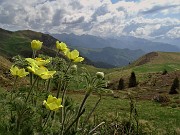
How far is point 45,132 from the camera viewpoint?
3707 millimetres

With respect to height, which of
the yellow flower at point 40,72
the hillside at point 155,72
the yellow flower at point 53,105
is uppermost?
the yellow flower at point 40,72

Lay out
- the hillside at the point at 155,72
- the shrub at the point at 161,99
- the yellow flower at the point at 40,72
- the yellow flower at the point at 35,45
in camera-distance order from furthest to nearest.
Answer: the hillside at the point at 155,72 < the shrub at the point at 161,99 < the yellow flower at the point at 35,45 < the yellow flower at the point at 40,72

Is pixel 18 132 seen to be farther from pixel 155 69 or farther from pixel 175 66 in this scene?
pixel 175 66

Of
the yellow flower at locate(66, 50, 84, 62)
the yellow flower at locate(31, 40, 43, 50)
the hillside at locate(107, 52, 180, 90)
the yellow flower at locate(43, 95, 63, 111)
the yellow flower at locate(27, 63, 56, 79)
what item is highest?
the yellow flower at locate(31, 40, 43, 50)

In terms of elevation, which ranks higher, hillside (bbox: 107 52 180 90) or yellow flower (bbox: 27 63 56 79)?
yellow flower (bbox: 27 63 56 79)

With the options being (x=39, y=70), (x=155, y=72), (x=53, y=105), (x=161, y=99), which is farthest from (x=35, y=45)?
(x=155, y=72)

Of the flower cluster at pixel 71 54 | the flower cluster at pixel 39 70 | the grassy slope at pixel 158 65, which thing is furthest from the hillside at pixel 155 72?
the flower cluster at pixel 39 70

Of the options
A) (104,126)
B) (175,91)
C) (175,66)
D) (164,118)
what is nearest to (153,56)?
(175,66)

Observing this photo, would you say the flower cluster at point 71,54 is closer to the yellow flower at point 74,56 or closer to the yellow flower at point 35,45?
the yellow flower at point 74,56

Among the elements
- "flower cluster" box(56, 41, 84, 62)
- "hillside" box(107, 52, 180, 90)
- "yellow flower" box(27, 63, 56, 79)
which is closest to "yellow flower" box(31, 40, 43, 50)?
"flower cluster" box(56, 41, 84, 62)

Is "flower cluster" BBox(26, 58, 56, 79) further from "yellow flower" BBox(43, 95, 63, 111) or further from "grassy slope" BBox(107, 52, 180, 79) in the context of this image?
"grassy slope" BBox(107, 52, 180, 79)

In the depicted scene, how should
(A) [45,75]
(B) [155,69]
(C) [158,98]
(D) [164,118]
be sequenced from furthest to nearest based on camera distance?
(B) [155,69], (C) [158,98], (D) [164,118], (A) [45,75]

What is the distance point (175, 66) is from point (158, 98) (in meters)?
74.2

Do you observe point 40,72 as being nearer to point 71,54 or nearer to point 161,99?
point 71,54
